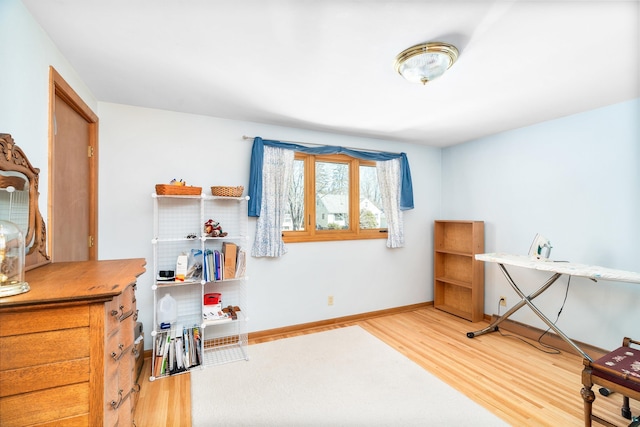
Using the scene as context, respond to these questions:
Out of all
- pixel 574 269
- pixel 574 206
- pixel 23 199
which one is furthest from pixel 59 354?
pixel 574 206

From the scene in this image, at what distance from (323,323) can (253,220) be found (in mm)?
1546

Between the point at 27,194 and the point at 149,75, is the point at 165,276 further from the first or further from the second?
the point at 149,75

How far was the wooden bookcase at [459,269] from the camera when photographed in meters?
3.65

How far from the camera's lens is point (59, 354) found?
94 centimetres

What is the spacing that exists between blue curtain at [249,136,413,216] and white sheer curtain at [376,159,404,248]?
0.11 meters

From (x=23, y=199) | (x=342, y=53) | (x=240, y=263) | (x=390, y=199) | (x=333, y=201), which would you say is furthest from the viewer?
(x=390, y=199)

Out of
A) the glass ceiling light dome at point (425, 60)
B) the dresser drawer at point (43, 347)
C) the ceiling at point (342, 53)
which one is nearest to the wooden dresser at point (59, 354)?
the dresser drawer at point (43, 347)

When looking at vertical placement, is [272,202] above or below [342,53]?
below

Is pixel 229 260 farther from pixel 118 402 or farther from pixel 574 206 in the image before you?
pixel 574 206

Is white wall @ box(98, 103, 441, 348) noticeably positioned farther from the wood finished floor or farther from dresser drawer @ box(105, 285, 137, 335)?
dresser drawer @ box(105, 285, 137, 335)

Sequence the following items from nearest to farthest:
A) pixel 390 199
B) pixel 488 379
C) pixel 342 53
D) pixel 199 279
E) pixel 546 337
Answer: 1. pixel 342 53
2. pixel 488 379
3. pixel 199 279
4. pixel 546 337
5. pixel 390 199

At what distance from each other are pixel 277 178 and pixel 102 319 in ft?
7.76

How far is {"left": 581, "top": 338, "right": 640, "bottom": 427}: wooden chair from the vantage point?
62.6 inches

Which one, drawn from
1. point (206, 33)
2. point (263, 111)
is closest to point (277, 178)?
point (263, 111)
